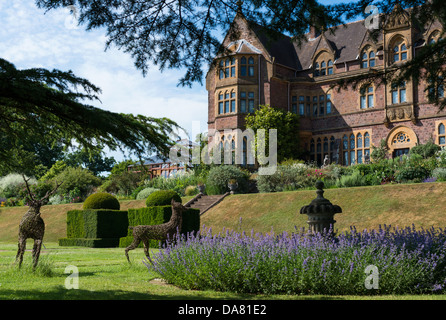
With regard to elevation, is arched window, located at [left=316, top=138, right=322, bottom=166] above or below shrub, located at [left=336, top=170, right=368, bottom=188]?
above

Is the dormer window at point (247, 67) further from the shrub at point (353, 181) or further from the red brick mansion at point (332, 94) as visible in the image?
the shrub at point (353, 181)

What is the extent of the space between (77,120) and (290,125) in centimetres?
2577

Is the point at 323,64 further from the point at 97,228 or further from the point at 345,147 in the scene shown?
the point at 97,228

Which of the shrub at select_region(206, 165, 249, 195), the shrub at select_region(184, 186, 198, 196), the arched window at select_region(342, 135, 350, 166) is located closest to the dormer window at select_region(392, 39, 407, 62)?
the arched window at select_region(342, 135, 350, 166)

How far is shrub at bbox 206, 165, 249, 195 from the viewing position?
25.2 meters

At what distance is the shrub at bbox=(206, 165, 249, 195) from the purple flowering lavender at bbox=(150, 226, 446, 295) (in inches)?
687

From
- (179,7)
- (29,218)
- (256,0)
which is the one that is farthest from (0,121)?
(256,0)

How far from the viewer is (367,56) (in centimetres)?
3080

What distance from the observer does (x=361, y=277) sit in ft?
22.1

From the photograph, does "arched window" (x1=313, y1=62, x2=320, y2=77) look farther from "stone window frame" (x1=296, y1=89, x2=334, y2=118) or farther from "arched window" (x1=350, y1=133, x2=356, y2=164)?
"arched window" (x1=350, y1=133, x2=356, y2=164)

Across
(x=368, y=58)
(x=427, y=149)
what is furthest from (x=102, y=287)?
(x=368, y=58)

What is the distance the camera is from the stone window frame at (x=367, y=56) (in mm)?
30578

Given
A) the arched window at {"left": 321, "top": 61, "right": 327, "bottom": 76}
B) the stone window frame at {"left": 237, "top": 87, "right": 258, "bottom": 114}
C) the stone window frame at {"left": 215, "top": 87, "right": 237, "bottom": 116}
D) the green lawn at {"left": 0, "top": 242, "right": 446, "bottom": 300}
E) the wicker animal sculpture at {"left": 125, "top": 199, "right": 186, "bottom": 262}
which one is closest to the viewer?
the green lawn at {"left": 0, "top": 242, "right": 446, "bottom": 300}

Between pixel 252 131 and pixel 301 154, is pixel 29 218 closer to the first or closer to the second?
pixel 252 131
